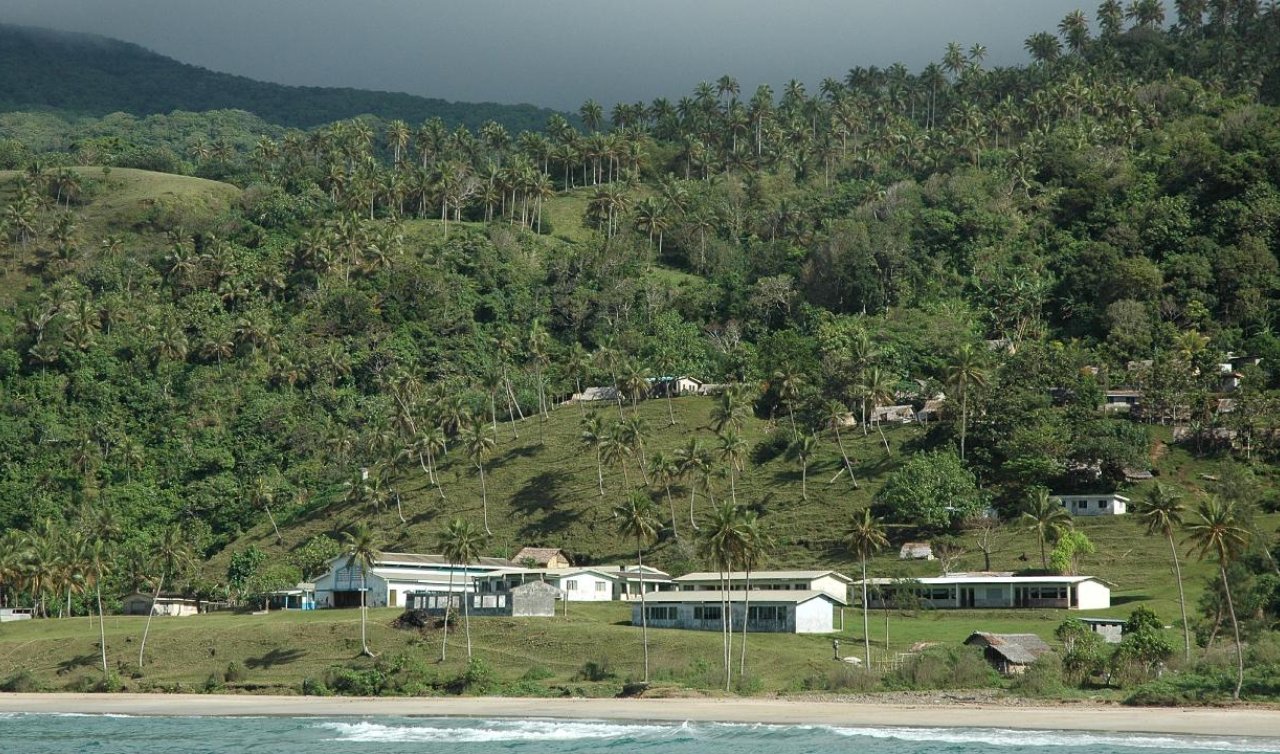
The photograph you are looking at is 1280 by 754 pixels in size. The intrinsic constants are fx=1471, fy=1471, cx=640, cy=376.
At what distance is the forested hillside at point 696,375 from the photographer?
4975 inches

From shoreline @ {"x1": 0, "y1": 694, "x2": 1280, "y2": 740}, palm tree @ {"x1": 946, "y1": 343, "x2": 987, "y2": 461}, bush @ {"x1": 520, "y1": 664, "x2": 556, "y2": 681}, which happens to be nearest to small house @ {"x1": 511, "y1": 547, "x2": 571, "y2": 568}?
bush @ {"x1": 520, "y1": 664, "x2": 556, "y2": 681}

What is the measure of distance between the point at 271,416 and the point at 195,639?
199 feet

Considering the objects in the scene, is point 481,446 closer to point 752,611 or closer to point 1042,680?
point 752,611

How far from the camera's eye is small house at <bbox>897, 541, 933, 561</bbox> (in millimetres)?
117981

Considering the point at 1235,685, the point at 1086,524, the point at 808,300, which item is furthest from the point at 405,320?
the point at 1235,685

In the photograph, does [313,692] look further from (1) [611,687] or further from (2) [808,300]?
(2) [808,300]

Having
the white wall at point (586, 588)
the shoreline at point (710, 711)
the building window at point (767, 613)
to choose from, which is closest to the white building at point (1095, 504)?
the building window at point (767, 613)

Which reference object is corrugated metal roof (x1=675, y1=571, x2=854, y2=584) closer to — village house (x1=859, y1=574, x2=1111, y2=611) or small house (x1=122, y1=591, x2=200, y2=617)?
village house (x1=859, y1=574, x2=1111, y2=611)

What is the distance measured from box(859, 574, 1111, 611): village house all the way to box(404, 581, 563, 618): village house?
24356 mm

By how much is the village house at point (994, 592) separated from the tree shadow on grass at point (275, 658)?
40.6 metres

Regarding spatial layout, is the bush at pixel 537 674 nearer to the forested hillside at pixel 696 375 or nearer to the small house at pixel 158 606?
the forested hillside at pixel 696 375

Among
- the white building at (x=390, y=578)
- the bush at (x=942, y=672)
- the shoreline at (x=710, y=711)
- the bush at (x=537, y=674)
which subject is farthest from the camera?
the white building at (x=390, y=578)

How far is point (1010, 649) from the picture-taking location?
275ft

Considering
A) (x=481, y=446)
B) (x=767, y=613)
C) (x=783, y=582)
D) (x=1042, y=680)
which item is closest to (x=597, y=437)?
(x=481, y=446)
